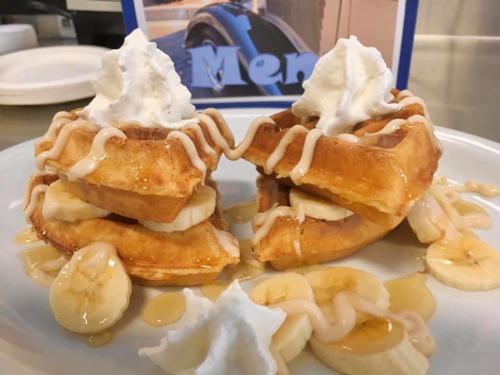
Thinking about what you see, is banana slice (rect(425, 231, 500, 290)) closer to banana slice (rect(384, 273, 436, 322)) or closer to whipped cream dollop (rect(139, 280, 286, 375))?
banana slice (rect(384, 273, 436, 322))

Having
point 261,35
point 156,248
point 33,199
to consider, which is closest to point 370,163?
point 156,248

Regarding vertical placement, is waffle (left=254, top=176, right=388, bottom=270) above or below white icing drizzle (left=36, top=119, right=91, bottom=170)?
below

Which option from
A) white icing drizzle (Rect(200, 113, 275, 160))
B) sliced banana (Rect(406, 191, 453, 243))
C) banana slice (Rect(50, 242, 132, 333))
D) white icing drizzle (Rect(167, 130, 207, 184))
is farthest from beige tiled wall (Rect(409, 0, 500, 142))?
banana slice (Rect(50, 242, 132, 333))

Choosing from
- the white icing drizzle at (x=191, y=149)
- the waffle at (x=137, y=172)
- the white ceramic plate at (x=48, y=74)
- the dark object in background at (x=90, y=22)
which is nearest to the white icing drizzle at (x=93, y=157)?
the waffle at (x=137, y=172)

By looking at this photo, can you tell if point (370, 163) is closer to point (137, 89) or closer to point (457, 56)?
point (137, 89)

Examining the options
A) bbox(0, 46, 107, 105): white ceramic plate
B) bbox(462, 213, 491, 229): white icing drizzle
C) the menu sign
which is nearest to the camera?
bbox(462, 213, 491, 229): white icing drizzle

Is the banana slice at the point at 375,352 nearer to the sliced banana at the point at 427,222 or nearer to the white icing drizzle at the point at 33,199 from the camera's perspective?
the sliced banana at the point at 427,222
